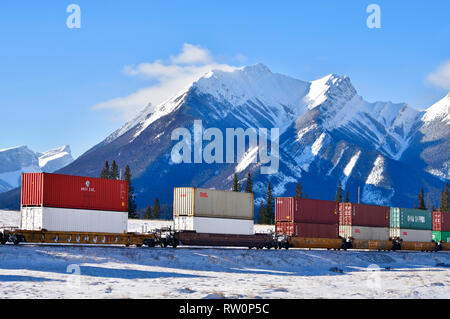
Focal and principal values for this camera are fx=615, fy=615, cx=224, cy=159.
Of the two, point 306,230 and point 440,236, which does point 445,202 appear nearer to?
point 440,236

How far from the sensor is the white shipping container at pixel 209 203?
56.8 m

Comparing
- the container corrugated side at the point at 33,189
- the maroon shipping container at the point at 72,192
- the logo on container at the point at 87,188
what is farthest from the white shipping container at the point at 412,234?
the container corrugated side at the point at 33,189

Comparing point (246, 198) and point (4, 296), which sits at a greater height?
point (246, 198)

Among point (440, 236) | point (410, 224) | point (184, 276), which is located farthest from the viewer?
point (440, 236)

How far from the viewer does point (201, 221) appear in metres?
57.3

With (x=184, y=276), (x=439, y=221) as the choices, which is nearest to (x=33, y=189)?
(x=184, y=276)

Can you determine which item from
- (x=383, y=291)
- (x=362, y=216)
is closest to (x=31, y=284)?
→ (x=383, y=291)

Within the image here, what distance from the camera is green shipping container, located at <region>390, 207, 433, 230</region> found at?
8050cm

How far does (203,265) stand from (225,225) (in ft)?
41.1

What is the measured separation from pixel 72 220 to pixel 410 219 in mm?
50642

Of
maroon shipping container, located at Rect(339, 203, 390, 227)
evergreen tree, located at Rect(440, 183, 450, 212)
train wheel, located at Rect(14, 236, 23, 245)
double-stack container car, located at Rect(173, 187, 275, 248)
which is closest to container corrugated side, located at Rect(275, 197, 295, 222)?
double-stack container car, located at Rect(173, 187, 275, 248)

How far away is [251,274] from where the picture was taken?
44438 mm

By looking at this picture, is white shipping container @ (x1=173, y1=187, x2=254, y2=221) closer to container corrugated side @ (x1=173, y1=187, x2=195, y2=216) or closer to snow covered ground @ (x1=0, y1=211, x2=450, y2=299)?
container corrugated side @ (x1=173, y1=187, x2=195, y2=216)
